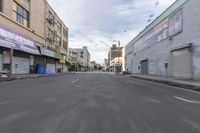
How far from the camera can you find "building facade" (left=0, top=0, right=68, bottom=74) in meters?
30.2

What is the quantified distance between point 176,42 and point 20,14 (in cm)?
2356

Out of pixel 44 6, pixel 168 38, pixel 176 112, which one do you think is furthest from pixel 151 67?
pixel 176 112

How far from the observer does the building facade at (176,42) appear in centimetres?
2820

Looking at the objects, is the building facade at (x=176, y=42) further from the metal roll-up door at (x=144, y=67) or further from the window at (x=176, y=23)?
the metal roll-up door at (x=144, y=67)

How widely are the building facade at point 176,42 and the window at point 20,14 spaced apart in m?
23.0

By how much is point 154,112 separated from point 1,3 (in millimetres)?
28100

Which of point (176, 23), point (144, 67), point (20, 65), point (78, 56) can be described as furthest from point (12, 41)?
point (78, 56)

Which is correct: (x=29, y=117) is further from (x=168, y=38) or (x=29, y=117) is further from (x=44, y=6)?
(x=44, y=6)

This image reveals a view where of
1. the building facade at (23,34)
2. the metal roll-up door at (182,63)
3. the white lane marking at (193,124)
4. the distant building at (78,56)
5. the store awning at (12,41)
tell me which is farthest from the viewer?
the distant building at (78,56)

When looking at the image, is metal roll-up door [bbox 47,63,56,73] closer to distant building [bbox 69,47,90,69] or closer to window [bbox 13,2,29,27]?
window [bbox 13,2,29,27]

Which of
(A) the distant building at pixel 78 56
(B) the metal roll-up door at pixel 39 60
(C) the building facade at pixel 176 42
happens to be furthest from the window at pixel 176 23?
(A) the distant building at pixel 78 56

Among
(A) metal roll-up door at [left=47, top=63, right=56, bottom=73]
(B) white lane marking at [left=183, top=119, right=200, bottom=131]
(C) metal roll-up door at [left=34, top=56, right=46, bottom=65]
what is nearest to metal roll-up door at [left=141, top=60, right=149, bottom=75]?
(A) metal roll-up door at [left=47, top=63, right=56, bottom=73]

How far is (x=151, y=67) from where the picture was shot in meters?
48.8

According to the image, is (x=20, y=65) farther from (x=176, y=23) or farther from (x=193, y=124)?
(x=193, y=124)
